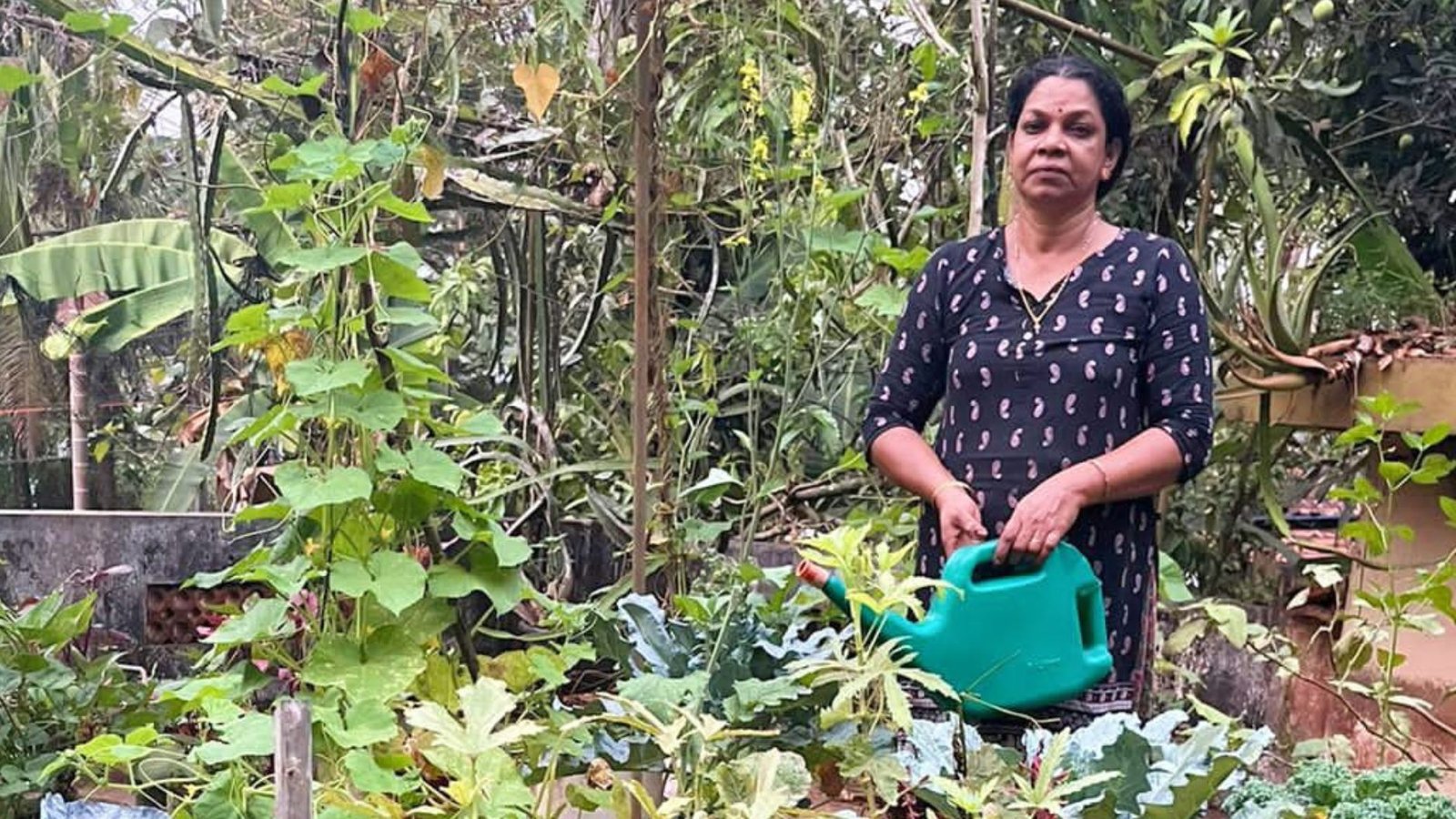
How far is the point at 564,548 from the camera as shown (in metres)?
2.77

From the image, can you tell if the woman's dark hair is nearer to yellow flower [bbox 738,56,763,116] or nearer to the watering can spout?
the watering can spout

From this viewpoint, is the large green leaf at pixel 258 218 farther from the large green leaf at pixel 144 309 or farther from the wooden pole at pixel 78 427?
the wooden pole at pixel 78 427

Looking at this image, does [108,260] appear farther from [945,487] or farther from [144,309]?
[945,487]

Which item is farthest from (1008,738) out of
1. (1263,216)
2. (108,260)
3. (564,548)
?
(108,260)

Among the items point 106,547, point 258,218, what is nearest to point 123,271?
point 106,547

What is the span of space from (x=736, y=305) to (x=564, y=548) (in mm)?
638

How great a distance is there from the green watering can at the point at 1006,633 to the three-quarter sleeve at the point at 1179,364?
20 cm

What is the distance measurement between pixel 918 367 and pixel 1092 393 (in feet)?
0.73

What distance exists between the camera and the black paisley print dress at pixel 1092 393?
1447mm

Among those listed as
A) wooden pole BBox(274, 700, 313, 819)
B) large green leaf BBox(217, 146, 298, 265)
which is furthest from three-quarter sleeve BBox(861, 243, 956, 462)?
large green leaf BBox(217, 146, 298, 265)

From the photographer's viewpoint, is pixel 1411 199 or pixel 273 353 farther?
pixel 1411 199

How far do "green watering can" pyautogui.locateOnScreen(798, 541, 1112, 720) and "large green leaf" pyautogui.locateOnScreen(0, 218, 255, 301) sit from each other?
127 inches

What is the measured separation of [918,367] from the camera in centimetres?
159

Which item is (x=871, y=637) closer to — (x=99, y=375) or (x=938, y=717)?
(x=938, y=717)
